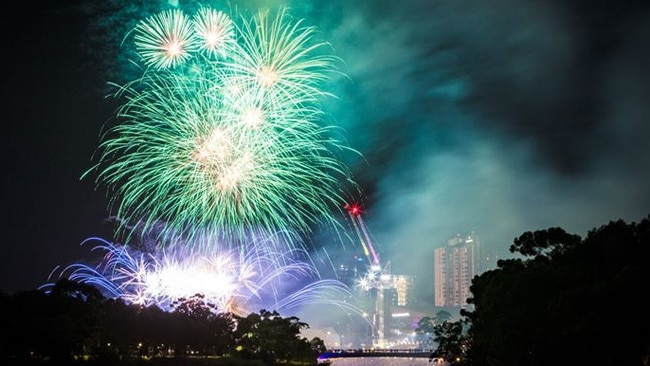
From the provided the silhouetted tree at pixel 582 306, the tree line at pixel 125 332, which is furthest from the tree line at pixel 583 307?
the tree line at pixel 125 332

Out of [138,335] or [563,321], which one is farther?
[138,335]

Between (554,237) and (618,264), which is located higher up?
(554,237)

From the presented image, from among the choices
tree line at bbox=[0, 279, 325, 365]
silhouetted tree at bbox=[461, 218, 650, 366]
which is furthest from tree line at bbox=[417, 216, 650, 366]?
tree line at bbox=[0, 279, 325, 365]

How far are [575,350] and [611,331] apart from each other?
3943 mm

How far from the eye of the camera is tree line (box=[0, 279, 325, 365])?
59.4 metres

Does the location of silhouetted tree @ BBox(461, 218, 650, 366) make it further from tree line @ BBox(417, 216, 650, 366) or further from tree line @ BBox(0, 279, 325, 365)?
tree line @ BBox(0, 279, 325, 365)

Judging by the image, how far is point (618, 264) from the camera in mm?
42781

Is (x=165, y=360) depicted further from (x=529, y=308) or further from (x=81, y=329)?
(x=529, y=308)

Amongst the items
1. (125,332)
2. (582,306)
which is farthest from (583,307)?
(125,332)

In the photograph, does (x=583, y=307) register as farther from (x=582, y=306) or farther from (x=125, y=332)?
(x=125, y=332)

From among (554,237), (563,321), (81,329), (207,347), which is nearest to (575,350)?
(563,321)

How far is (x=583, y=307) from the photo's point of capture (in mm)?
40312

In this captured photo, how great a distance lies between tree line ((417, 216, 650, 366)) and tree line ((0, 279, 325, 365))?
4005cm

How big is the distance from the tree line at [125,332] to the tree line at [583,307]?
40.1 metres
